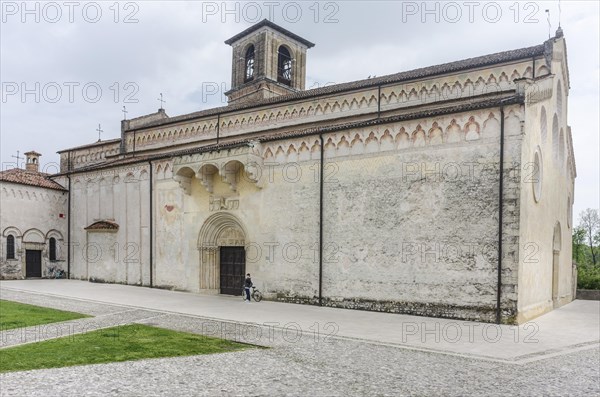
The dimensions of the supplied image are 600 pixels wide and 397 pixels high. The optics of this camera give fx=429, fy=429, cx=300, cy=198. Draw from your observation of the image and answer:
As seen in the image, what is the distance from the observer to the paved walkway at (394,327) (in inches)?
403

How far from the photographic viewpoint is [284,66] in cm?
3384

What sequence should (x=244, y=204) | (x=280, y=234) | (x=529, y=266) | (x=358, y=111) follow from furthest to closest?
(x=358, y=111) < (x=244, y=204) < (x=280, y=234) < (x=529, y=266)

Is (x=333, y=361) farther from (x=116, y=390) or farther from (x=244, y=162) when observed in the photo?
(x=244, y=162)

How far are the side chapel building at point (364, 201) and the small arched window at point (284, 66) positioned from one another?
341 inches

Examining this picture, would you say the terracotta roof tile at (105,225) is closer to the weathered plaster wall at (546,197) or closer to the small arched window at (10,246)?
the small arched window at (10,246)

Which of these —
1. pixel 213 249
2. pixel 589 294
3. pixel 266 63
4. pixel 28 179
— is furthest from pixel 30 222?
pixel 589 294

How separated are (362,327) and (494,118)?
25.3ft

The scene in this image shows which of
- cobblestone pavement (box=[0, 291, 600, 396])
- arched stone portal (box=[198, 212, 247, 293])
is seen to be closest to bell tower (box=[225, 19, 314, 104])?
arched stone portal (box=[198, 212, 247, 293])

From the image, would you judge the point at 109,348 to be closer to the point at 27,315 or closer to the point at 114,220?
the point at 27,315

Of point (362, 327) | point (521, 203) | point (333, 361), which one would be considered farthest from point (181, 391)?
point (521, 203)

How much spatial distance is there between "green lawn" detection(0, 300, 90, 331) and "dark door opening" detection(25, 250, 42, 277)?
12524 millimetres

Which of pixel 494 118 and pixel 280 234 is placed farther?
pixel 280 234

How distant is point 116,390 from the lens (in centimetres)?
624

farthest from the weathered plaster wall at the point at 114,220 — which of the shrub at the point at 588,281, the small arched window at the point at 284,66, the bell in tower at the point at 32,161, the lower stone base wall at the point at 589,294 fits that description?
the shrub at the point at 588,281
